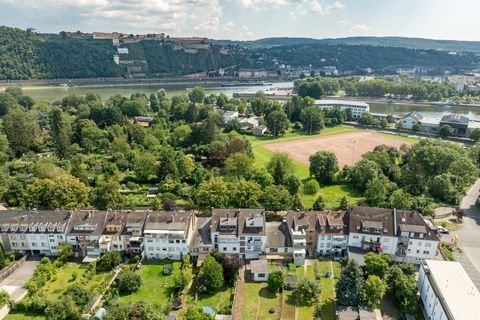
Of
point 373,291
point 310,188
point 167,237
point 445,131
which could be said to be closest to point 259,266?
point 167,237

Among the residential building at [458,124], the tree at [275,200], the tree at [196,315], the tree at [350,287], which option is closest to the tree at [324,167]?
the tree at [275,200]

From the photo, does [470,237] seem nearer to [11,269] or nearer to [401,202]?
[401,202]

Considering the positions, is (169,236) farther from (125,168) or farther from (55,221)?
(125,168)

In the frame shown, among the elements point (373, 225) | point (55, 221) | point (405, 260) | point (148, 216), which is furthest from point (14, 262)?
point (405, 260)

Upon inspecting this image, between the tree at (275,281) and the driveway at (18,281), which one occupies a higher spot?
the tree at (275,281)

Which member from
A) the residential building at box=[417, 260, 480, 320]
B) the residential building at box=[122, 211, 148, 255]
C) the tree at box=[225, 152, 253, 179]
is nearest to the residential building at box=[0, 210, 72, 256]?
the residential building at box=[122, 211, 148, 255]

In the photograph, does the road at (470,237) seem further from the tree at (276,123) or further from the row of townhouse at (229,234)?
the tree at (276,123)

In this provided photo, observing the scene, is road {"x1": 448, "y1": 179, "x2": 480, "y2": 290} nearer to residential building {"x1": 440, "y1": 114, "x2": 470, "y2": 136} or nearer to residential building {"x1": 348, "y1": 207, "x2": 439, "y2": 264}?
residential building {"x1": 348, "y1": 207, "x2": 439, "y2": 264}
